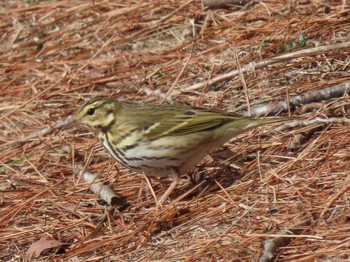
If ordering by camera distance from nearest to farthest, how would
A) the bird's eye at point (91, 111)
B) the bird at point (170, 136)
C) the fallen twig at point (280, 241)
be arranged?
the fallen twig at point (280, 241) → the bird at point (170, 136) → the bird's eye at point (91, 111)

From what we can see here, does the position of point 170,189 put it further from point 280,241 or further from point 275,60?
point 275,60

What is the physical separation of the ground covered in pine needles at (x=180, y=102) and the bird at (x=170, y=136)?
0.22 m

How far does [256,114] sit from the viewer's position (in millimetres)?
5586

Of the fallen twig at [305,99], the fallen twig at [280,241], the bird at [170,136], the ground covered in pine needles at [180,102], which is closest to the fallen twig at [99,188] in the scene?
the ground covered in pine needles at [180,102]

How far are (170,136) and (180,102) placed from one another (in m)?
1.26

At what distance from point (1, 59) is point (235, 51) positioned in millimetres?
2567

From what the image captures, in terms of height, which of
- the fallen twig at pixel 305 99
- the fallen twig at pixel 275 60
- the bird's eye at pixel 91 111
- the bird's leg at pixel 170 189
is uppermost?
the bird's eye at pixel 91 111

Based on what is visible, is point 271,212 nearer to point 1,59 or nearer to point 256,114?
point 256,114

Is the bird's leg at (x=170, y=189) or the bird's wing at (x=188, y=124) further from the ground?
the bird's wing at (x=188, y=124)

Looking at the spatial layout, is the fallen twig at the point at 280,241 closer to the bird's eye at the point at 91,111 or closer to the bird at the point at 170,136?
the bird at the point at 170,136

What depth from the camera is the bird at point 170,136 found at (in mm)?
4895

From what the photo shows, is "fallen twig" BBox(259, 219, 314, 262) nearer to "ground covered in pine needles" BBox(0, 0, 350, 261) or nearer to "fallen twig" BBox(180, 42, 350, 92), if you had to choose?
"ground covered in pine needles" BBox(0, 0, 350, 261)

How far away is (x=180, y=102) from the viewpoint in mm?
6184

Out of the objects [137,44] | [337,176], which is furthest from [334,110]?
[137,44]
